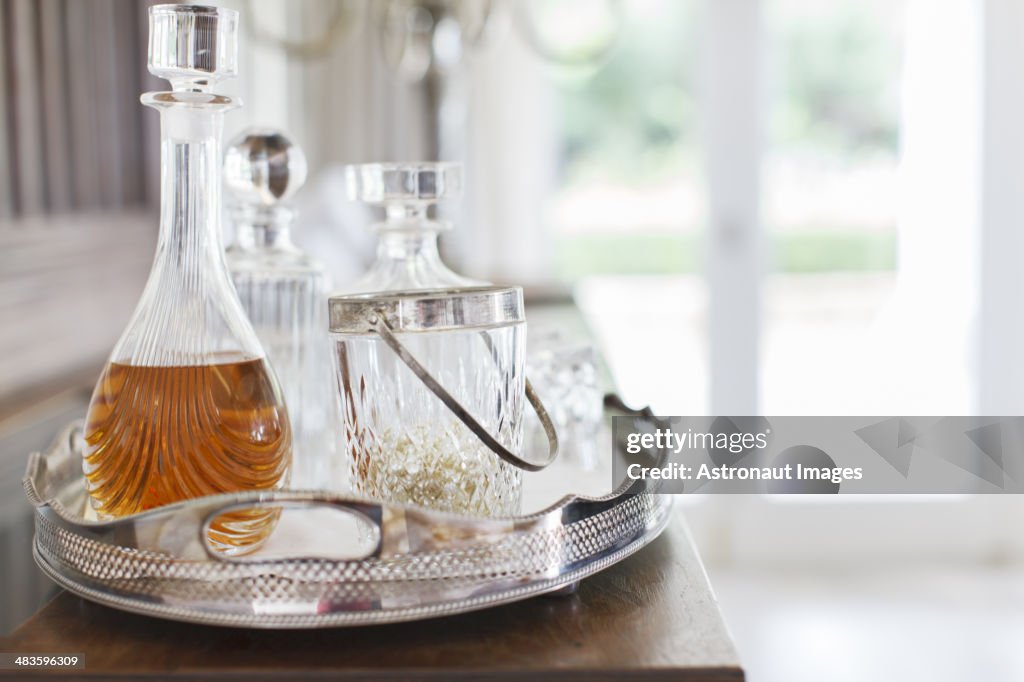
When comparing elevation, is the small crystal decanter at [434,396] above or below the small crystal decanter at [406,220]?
below

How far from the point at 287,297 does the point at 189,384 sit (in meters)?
0.18

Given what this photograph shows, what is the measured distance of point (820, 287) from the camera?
3096 mm

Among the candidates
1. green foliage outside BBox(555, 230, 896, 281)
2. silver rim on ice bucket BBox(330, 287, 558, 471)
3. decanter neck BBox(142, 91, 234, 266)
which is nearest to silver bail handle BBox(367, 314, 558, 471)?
silver rim on ice bucket BBox(330, 287, 558, 471)

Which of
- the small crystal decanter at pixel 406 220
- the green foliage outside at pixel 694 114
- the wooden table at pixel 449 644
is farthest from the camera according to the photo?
the green foliage outside at pixel 694 114

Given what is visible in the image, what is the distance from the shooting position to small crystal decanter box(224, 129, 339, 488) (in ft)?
1.91

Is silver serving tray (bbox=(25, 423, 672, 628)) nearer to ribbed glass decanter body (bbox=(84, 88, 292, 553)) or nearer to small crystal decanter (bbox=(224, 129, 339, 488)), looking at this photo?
ribbed glass decanter body (bbox=(84, 88, 292, 553))

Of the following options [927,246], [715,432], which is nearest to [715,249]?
[927,246]

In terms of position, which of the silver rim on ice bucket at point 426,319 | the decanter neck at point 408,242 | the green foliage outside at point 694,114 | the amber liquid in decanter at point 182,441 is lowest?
the amber liquid in decanter at point 182,441

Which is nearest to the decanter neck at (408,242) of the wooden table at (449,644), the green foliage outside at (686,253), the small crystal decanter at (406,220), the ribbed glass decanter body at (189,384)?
the small crystal decanter at (406,220)

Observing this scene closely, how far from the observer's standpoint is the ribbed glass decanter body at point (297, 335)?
0.59 m

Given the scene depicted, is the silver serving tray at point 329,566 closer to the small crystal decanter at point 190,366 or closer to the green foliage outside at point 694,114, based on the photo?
the small crystal decanter at point 190,366

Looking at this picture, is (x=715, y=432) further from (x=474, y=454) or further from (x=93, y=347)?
(x=93, y=347)

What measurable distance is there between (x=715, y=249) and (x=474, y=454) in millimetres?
2611

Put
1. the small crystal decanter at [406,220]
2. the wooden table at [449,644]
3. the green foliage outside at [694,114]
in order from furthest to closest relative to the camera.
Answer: the green foliage outside at [694,114] → the small crystal decanter at [406,220] → the wooden table at [449,644]
